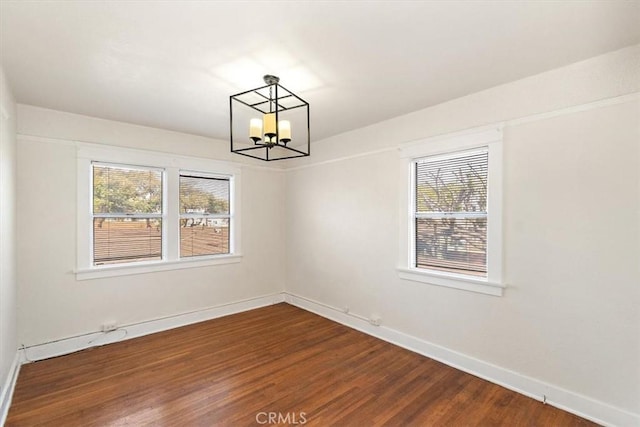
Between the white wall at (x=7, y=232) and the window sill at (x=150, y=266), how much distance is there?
64 centimetres

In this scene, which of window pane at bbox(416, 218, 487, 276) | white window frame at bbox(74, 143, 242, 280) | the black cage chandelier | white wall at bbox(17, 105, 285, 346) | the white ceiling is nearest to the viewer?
the white ceiling

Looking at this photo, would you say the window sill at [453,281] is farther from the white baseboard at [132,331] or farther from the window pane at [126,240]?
the window pane at [126,240]

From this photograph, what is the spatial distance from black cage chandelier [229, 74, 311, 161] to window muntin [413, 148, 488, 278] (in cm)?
140

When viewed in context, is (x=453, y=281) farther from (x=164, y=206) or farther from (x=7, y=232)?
(x=7, y=232)

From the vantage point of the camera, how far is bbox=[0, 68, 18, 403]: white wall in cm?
226

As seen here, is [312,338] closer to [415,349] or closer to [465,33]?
[415,349]

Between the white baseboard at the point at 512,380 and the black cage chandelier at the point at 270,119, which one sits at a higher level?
the black cage chandelier at the point at 270,119

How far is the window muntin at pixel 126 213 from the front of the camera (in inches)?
139

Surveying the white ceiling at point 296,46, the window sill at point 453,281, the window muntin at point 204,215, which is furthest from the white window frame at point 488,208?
the window muntin at point 204,215

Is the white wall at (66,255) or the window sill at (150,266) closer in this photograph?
the white wall at (66,255)

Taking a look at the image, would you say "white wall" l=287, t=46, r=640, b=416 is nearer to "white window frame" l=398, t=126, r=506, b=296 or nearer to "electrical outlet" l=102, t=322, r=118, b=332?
"white window frame" l=398, t=126, r=506, b=296

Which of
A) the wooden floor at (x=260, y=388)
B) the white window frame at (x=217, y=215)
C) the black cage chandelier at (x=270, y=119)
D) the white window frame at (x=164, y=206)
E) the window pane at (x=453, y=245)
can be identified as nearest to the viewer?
the wooden floor at (x=260, y=388)

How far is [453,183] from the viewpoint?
308cm

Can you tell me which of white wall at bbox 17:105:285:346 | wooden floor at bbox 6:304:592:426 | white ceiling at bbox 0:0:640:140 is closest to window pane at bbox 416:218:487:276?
wooden floor at bbox 6:304:592:426
